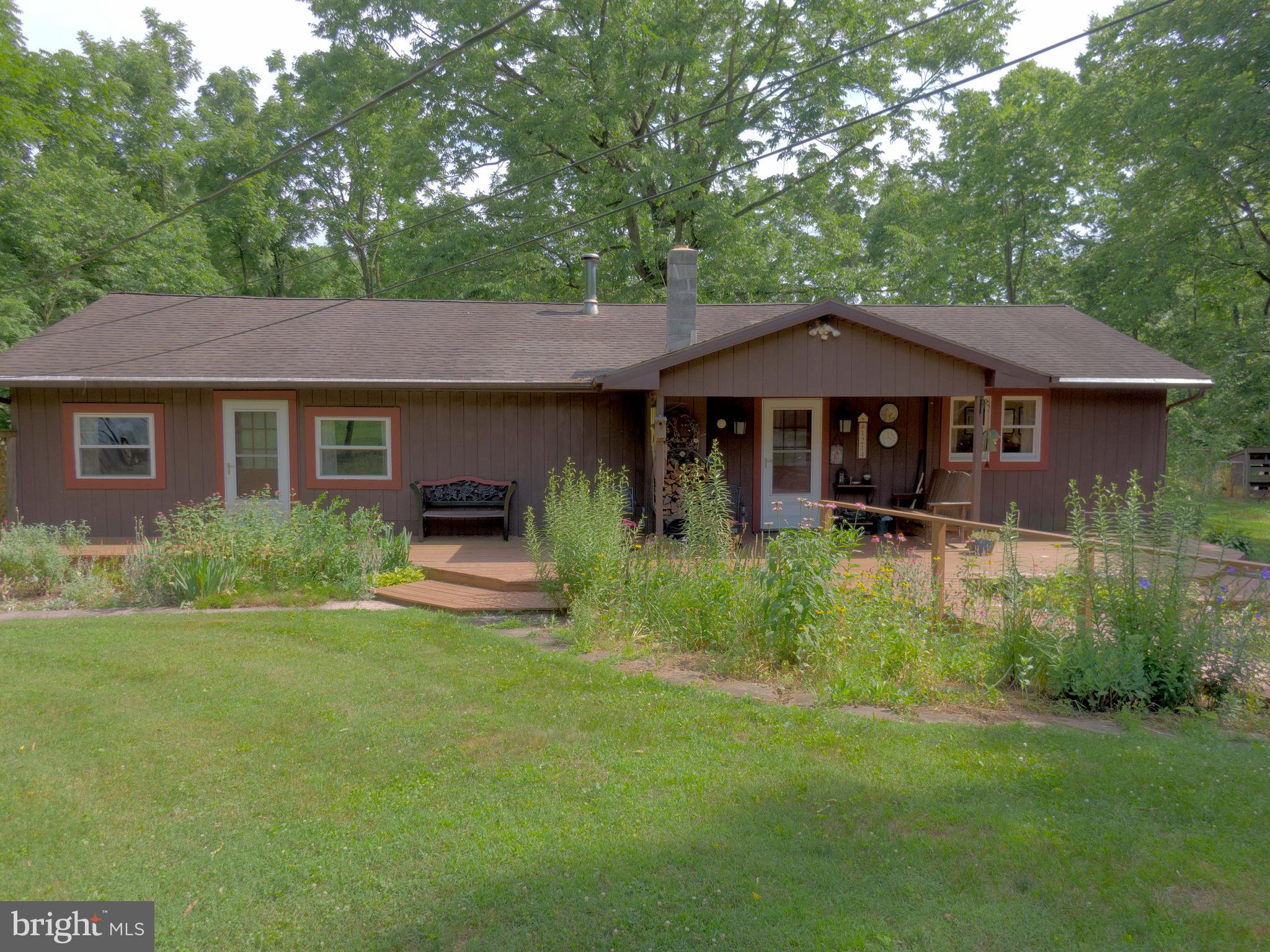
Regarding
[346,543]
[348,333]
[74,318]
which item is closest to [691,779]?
[346,543]

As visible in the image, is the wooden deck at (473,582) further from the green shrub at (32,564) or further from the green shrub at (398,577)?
the green shrub at (32,564)

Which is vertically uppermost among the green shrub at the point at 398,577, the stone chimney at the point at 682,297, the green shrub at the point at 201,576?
the stone chimney at the point at 682,297

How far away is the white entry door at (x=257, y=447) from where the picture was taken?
11781 mm

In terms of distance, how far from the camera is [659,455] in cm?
1006

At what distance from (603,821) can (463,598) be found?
487 cm

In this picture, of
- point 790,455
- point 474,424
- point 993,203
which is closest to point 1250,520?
point 790,455

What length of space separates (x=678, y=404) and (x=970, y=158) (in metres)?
18.3

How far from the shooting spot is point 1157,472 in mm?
12250

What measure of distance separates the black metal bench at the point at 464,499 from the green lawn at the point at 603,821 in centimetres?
607

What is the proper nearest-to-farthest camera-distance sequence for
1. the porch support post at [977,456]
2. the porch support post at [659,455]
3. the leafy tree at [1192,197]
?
the porch support post at [659,455]
the porch support post at [977,456]
the leafy tree at [1192,197]

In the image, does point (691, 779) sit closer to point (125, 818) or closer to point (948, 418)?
point (125, 818)

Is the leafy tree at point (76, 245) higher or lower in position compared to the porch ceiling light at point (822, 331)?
higher

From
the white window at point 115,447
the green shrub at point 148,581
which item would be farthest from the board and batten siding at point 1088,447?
the white window at point 115,447

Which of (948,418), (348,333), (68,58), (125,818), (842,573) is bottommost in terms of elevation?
(125,818)
